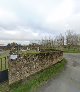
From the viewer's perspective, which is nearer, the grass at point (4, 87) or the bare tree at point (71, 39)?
the grass at point (4, 87)

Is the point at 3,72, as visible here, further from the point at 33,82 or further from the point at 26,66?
the point at 33,82

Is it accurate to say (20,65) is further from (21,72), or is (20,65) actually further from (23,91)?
(23,91)

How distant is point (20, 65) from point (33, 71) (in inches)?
81.6

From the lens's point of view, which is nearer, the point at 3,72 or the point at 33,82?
the point at 3,72

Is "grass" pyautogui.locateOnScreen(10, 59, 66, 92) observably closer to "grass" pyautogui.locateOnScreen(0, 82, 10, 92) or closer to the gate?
"grass" pyautogui.locateOnScreen(0, 82, 10, 92)

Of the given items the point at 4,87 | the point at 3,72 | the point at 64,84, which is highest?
the point at 3,72

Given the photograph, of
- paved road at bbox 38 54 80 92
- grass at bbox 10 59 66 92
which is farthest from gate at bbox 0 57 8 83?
paved road at bbox 38 54 80 92

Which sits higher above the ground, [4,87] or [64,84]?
[4,87]

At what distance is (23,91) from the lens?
11188 mm

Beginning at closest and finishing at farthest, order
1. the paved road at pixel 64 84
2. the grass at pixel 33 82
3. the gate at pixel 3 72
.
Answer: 1. the grass at pixel 33 82
2. the paved road at pixel 64 84
3. the gate at pixel 3 72

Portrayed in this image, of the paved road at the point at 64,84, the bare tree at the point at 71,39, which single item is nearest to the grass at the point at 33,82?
the paved road at the point at 64,84

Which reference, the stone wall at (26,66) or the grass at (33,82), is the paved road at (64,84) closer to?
the grass at (33,82)

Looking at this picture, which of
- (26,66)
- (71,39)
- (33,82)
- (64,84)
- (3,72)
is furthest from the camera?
(71,39)

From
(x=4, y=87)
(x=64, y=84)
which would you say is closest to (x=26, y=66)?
(x=4, y=87)
